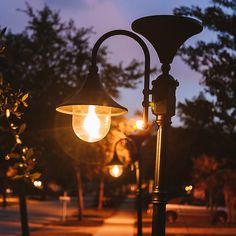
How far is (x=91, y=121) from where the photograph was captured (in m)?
4.89

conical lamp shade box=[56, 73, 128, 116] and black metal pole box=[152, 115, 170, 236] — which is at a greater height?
conical lamp shade box=[56, 73, 128, 116]

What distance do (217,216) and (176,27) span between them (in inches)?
1221

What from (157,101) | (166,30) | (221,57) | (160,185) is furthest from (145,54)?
(221,57)

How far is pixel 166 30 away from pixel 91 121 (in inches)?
36.7

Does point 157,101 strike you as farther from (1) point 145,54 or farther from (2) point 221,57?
(2) point 221,57

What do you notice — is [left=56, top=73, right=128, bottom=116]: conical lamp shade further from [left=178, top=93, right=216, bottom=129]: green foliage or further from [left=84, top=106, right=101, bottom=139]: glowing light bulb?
[left=178, top=93, right=216, bottom=129]: green foliage

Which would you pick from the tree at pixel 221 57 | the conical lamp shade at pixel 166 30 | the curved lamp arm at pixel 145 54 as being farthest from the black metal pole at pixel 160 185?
the tree at pixel 221 57

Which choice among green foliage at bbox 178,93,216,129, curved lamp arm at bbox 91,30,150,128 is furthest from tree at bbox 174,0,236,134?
curved lamp arm at bbox 91,30,150,128

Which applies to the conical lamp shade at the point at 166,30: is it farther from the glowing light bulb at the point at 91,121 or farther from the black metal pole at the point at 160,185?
the glowing light bulb at the point at 91,121

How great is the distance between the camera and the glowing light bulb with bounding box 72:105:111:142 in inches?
192

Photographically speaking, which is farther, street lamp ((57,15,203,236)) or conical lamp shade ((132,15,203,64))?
conical lamp shade ((132,15,203,64))

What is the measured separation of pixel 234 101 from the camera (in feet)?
50.0

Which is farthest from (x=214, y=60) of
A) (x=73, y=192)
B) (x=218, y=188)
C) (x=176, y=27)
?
(x=73, y=192)

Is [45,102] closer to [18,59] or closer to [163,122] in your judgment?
[18,59]
